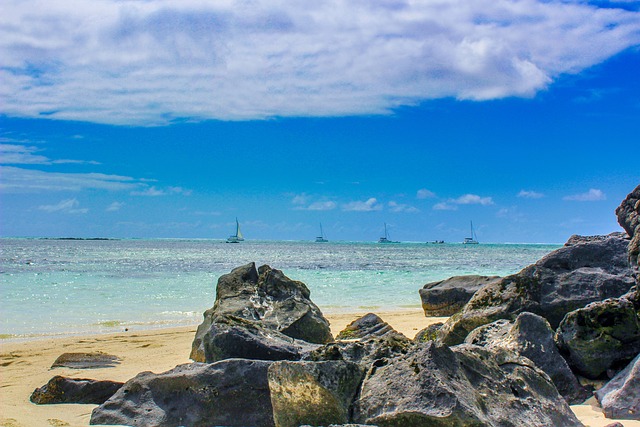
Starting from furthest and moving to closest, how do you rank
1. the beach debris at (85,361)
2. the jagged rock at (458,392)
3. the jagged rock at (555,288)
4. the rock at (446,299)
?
1. the rock at (446,299)
2. the beach debris at (85,361)
3. the jagged rock at (555,288)
4. the jagged rock at (458,392)

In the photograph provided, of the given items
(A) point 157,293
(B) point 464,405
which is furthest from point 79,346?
(A) point 157,293

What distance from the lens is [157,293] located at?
19.8m

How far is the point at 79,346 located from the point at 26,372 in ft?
7.17

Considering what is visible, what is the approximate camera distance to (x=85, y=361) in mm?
8211

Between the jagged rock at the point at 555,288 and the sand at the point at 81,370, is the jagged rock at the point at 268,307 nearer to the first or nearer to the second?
the sand at the point at 81,370

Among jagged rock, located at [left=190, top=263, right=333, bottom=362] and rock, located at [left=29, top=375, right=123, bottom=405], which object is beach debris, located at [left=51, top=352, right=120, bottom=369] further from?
rock, located at [left=29, top=375, right=123, bottom=405]

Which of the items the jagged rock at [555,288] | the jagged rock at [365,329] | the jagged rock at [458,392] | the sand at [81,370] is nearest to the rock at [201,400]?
the sand at [81,370]

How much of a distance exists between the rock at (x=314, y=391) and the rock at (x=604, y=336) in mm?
2653

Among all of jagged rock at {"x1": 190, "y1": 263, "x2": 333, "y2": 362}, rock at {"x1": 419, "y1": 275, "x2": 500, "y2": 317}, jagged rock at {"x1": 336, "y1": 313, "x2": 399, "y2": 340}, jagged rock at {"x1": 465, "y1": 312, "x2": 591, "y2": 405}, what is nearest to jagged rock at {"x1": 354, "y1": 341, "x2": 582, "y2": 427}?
jagged rock at {"x1": 465, "y1": 312, "x2": 591, "y2": 405}

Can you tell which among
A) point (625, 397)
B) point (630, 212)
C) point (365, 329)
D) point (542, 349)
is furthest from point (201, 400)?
point (365, 329)

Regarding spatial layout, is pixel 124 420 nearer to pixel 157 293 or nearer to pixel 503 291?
pixel 503 291

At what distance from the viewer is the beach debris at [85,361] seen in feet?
26.2

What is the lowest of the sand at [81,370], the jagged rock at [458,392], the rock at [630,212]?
the sand at [81,370]

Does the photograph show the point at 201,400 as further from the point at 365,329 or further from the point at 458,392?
the point at 365,329
